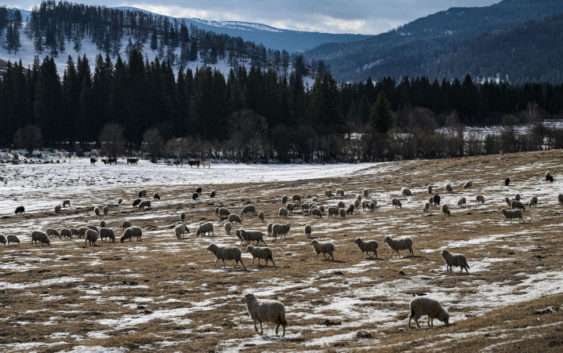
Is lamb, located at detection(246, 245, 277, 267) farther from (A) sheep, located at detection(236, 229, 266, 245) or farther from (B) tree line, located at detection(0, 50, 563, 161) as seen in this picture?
(B) tree line, located at detection(0, 50, 563, 161)

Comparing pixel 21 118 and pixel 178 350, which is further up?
pixel 21 118

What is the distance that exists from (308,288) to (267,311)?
17.5 ft

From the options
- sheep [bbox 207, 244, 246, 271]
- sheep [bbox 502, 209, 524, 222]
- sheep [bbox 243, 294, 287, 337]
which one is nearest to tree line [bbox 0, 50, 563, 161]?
sheep [bbox 502, 209, 524, 222]

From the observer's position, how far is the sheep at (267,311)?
645 inches

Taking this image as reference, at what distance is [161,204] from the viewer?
54.6 metres

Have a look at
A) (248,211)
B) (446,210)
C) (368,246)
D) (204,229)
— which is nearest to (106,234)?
(204,229)

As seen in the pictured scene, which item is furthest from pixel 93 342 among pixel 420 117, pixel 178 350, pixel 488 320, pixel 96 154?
pixel 420 117

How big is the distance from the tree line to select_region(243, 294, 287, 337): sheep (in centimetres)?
9404

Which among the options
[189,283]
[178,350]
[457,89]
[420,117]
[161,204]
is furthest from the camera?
[457,89]

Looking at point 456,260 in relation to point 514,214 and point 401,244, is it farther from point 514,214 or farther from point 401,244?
point 514,214

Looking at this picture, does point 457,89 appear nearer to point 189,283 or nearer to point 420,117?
point 420,117

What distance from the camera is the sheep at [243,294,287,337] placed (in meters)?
16.4

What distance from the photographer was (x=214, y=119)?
126 metres

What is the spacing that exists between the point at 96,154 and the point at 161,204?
5932 cm
